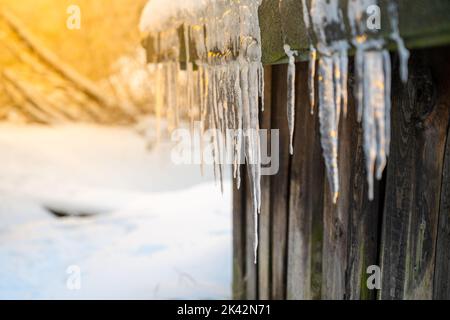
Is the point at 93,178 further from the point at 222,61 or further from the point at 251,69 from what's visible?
the point at 251,69

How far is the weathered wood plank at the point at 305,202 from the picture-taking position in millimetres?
2619

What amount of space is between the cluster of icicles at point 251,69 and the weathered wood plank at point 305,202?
13.5 inches

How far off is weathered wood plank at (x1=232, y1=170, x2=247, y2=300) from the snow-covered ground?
0.43m

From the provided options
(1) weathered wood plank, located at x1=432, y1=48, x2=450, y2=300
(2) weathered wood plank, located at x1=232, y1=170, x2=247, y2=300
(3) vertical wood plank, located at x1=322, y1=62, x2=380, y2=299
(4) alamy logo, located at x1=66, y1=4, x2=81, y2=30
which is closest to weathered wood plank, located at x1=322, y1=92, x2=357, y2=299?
(3) vertical wood plank, located at x1=322, y1=62, x2=380, y2=299

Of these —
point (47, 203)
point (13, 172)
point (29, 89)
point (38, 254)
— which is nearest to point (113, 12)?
point (29, 89)

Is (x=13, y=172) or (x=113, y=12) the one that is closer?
(x=13, y=172)

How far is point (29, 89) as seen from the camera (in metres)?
13.0

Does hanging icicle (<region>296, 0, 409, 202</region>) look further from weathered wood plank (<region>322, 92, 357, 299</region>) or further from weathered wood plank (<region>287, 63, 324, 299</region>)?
weathered wood plank (<region>287, 63, 324, 299</region>)

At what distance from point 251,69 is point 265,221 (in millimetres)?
1329

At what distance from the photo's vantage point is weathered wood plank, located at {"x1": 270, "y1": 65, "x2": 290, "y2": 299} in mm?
2889

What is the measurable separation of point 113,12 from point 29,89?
3115 millimetres

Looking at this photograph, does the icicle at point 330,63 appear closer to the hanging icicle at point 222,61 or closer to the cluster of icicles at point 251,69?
the cluster of icicles at point 251,69

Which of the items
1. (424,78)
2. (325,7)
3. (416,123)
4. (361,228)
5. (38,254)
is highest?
(325,7)

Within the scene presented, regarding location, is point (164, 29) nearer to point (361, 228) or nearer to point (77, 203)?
point (361, 228)
